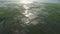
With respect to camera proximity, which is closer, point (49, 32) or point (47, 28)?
point (49, 32)

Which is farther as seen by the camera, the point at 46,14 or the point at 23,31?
the point at 46,14

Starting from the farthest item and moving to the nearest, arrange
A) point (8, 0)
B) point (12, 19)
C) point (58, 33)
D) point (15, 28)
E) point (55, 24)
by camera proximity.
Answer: point (8, 0) → point (12, 19) → point (55, 24) → point (15, 28) → point (58, 33)

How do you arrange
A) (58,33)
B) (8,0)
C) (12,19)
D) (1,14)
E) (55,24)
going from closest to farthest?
(58,33) < (55,24) < (12,19) < (1,14) < (8,0)

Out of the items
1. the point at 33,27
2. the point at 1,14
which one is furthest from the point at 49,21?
the point at 1,14

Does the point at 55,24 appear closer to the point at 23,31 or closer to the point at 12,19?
the point at 23,31

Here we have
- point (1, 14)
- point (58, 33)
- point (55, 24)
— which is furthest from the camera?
point (1, 14)

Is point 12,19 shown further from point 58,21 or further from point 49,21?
point 58,21

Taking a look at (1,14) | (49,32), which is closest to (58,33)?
(49,32)

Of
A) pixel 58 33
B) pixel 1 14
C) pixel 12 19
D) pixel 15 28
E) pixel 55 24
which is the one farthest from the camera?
pixel 1 14
